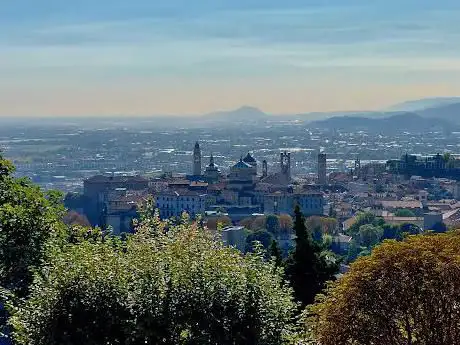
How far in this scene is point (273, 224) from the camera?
186ft

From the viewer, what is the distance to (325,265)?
45.3 ft

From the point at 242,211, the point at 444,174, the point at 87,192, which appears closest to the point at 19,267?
the point at 242,211

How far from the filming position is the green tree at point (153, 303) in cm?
664

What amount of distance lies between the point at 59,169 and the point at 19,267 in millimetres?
116942

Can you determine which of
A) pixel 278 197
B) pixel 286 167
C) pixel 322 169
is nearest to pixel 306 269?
pixel 278 197

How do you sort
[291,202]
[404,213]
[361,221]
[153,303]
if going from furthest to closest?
[291,202], [404,213], [361,221], [153,303]

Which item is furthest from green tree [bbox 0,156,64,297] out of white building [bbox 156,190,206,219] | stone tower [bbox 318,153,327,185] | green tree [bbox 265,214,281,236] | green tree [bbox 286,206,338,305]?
stone tower [bbox 318,153,327,185]

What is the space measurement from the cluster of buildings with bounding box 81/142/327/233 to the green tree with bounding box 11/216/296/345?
53.6m

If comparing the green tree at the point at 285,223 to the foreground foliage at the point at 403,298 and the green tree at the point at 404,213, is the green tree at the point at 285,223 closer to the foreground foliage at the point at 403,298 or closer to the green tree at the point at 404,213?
the green tree at the point at 404,213

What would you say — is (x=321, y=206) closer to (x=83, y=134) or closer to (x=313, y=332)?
(x=313, y=332)

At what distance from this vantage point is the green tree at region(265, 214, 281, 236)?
5528cm

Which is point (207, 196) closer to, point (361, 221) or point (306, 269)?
point (361, 221)

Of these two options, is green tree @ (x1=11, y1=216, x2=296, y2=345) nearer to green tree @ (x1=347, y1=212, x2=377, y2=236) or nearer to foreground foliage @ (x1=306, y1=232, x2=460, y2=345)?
foreground foliage @ (x1=306, y1=232, x2=460, y2=345)

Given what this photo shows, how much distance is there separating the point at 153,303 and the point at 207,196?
6381cm
